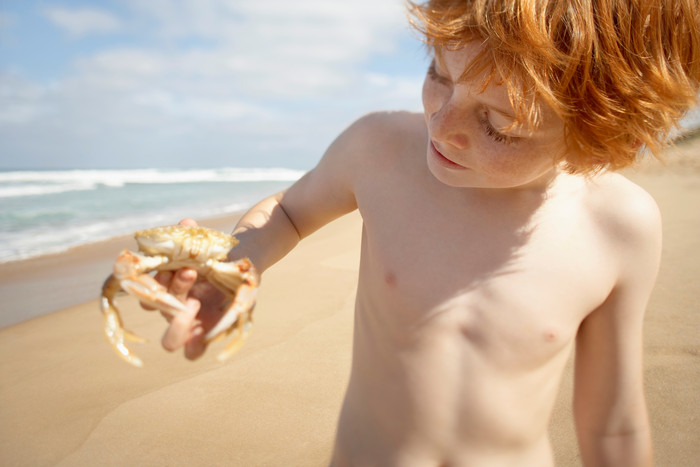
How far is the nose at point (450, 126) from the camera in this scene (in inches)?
48.1

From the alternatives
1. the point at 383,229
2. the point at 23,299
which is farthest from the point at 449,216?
the point at 23,299

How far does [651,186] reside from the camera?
8.09 m

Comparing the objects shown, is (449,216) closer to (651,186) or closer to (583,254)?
(583,254)

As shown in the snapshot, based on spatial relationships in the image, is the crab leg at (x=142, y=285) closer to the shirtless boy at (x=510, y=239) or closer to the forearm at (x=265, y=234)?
the shirtless boy at (x=510, y=239)

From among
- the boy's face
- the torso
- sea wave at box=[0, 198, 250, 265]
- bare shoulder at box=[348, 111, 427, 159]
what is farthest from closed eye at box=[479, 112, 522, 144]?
sea wave at box=[0, 198, 250, 265]

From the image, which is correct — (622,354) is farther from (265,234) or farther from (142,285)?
(142,285)

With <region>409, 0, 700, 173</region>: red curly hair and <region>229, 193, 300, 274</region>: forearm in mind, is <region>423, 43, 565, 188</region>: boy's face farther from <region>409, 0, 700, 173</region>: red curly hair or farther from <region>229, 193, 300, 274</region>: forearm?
<region>229, 193, 300, 274</region>: forearm

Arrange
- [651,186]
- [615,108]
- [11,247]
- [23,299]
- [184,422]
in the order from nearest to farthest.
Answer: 1. [615,108]
2. [184,422]
3. [23,299]
4. [11,247]
5. [651,186]

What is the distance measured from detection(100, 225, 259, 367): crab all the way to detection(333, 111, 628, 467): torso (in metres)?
0.54

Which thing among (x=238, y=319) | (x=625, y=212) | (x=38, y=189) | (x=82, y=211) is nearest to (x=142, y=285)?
(x=238, y=319)

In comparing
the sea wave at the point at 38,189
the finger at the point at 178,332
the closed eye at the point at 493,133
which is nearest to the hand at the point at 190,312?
the finger at the point at 178,332

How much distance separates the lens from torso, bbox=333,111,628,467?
143 cm

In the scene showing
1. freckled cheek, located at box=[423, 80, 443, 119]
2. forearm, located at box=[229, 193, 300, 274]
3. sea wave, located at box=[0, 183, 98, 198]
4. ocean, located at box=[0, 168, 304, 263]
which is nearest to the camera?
freckled cheek, located at box=[423, 80, 443, 119]

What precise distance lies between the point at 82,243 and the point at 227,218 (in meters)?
3.27
